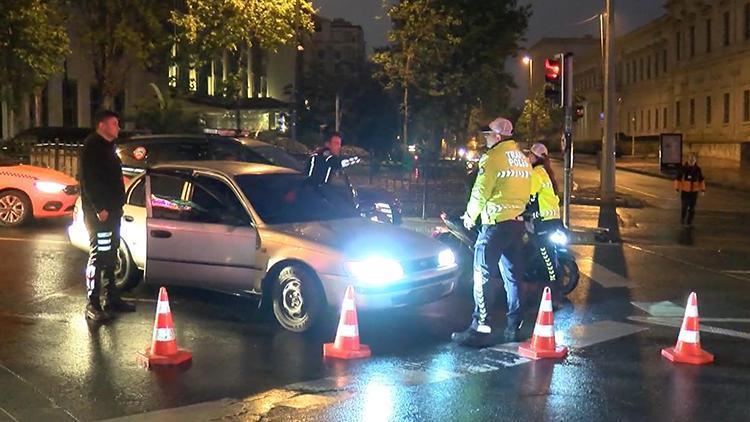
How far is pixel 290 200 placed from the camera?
28.7 feet

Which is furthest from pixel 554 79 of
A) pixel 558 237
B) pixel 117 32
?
pixel 117 32

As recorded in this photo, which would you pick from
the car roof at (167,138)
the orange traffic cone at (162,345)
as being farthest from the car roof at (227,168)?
the car roof at (167,138)

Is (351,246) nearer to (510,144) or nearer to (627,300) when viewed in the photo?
(510,144)

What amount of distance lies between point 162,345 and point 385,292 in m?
1.96

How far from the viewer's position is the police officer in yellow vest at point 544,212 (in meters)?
9.38

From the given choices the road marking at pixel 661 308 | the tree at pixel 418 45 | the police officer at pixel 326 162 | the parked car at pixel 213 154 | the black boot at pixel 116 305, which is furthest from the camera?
the tree at pixel 418 45

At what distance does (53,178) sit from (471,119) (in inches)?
934

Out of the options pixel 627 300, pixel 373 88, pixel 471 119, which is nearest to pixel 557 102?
pixel 627 300

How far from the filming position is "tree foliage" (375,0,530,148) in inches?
1148

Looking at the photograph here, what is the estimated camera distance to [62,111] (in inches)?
1395

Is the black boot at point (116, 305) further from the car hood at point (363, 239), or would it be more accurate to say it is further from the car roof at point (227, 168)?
the car hood at point (363, 239)

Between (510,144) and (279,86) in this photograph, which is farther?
(279,86)

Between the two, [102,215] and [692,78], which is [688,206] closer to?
[102,215]

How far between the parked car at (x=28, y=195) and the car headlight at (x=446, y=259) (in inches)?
335
